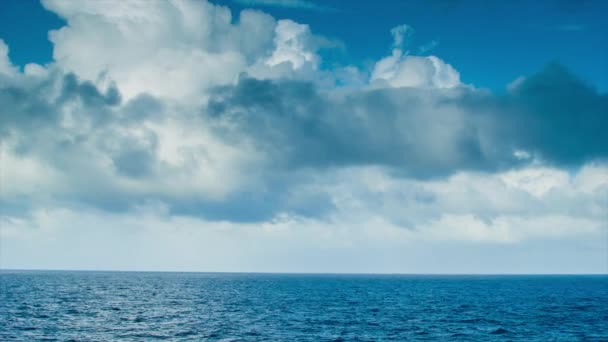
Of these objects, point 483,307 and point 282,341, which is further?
point 483,307

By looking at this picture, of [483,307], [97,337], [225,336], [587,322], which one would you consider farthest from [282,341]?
[483,307]

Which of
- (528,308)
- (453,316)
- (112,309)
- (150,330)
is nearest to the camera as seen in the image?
(150,330)

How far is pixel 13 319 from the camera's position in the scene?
7181 centimetres

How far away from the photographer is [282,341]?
190 ft

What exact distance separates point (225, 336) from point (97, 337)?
15.9 meters

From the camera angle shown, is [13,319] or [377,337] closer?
[377,337]

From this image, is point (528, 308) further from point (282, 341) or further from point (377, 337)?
point (282, 341)

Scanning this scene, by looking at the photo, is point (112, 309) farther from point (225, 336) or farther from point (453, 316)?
point (453, 316)

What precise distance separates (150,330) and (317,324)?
955 inches

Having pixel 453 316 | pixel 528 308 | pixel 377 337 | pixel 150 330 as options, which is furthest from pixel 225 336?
pixel 528 308

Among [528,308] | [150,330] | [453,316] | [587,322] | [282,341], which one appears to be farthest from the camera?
[528,308]

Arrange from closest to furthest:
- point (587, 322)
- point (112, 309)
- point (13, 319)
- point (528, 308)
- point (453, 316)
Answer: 1. point (13, 319)
2. point (587, 322)
3. point (453, 316)
4. point (112, 309)
5. point (528, 308)

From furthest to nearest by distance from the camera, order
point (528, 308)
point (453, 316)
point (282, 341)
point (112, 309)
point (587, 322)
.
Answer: point (528, 308), point (112, 309), point (453, 316), point (587, 322), point (282, 341)

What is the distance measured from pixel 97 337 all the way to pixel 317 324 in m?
30.8
